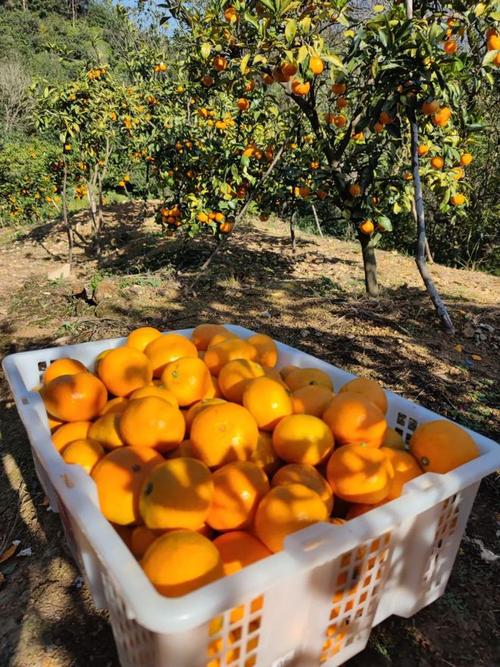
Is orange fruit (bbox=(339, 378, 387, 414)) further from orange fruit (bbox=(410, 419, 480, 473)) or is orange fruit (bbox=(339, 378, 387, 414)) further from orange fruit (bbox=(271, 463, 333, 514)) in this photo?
orange fruit (bbox=(271, 463, 333, 514))

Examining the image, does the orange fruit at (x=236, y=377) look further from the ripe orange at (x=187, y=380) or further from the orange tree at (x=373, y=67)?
the orange tree at (x=373, y=67)

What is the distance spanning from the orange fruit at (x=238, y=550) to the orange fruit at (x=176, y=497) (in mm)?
Result: 72

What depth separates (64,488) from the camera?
107 cm

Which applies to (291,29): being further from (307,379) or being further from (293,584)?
(293,584)

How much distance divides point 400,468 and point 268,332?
2399 mm

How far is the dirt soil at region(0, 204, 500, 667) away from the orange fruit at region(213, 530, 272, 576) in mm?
617

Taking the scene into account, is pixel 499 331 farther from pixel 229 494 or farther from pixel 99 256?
pixel 99 256

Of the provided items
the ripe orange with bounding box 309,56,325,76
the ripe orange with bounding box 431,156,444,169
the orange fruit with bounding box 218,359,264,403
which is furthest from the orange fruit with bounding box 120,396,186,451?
the ripe orange with bounding box 431,156,444,169

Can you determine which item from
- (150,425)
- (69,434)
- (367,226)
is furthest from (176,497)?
(367,226)

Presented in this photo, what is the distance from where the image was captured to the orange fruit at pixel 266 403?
4.50 feet

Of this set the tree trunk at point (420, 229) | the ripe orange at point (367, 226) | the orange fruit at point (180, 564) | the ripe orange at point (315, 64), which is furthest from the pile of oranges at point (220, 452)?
the ripe orange at point (367, 226)

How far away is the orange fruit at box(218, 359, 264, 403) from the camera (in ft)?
4.92

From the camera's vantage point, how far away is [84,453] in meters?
1.23

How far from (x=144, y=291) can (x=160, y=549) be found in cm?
410
